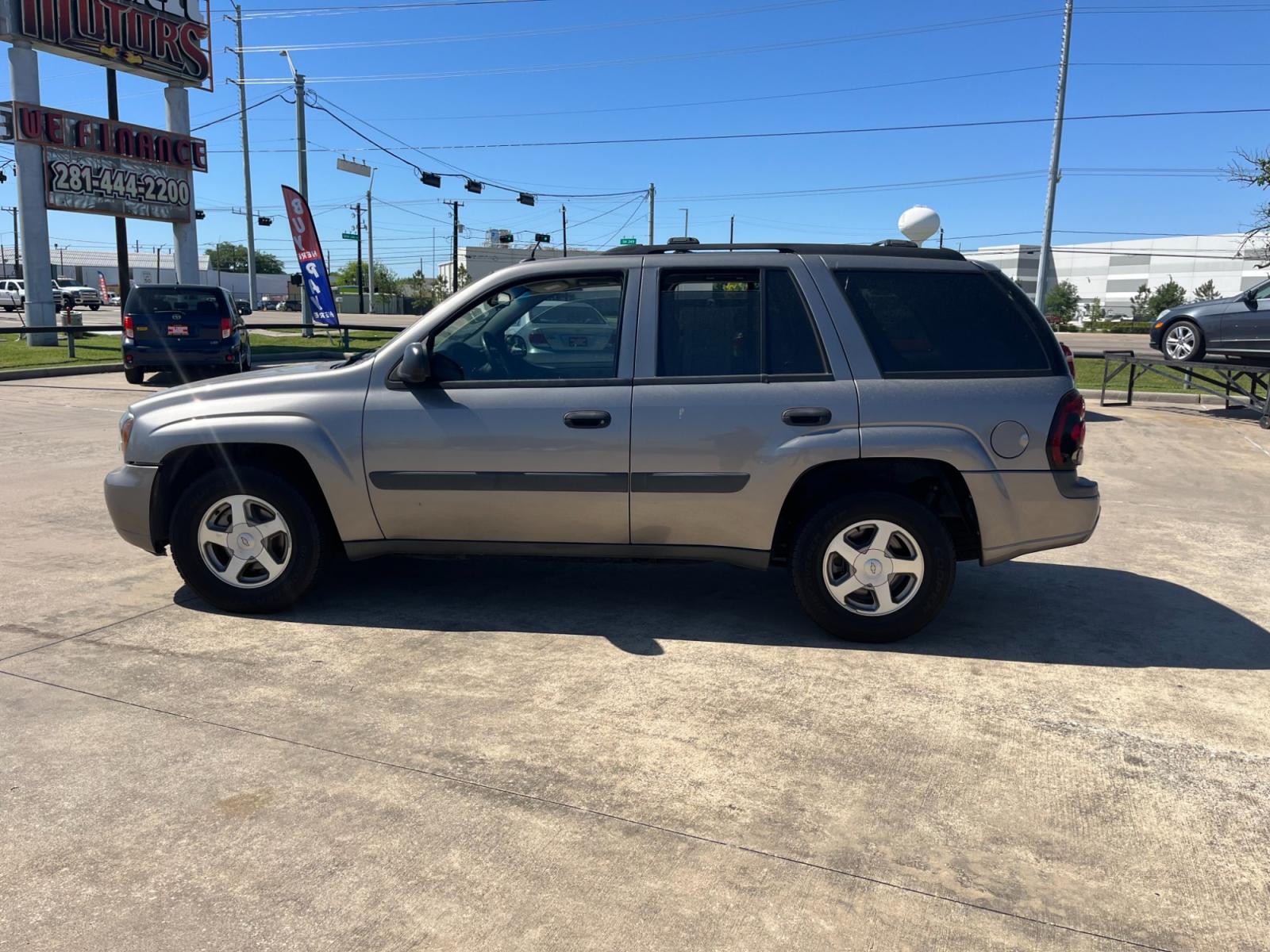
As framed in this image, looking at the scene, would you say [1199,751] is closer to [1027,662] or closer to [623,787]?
[1027,662]

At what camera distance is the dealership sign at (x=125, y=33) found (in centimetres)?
2327

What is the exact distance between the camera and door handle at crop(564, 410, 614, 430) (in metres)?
4.41

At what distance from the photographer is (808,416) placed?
433 centimetres

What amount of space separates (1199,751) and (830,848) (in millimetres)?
1638

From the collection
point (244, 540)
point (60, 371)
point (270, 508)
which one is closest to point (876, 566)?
point (270, 508)

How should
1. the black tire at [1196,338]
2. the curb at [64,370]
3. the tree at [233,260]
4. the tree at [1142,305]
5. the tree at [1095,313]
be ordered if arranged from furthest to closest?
1. the tree at [233,260]
2. the tree at [1142,305]
3. the tree at [1095,313]
4. the curb at [64,370]
5. the black tire at [1196,338]

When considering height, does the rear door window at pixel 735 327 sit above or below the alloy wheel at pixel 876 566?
above

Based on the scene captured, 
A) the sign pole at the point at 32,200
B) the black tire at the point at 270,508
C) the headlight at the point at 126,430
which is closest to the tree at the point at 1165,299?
the sign pole at the point at 32,200

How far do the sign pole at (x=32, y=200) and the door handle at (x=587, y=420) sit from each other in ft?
76.9

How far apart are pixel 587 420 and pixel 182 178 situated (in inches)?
1082

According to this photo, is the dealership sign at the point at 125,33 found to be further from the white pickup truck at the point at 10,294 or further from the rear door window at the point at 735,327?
the white pickup truck at the point at 10,294

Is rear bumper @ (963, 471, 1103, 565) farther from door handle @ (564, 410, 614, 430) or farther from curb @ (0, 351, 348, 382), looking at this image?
curb @ (0, 351, 348, 382)

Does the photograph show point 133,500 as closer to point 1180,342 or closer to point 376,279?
point 1180,342

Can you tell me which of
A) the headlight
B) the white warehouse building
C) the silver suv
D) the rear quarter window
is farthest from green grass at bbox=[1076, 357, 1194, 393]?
the white warehouse building
